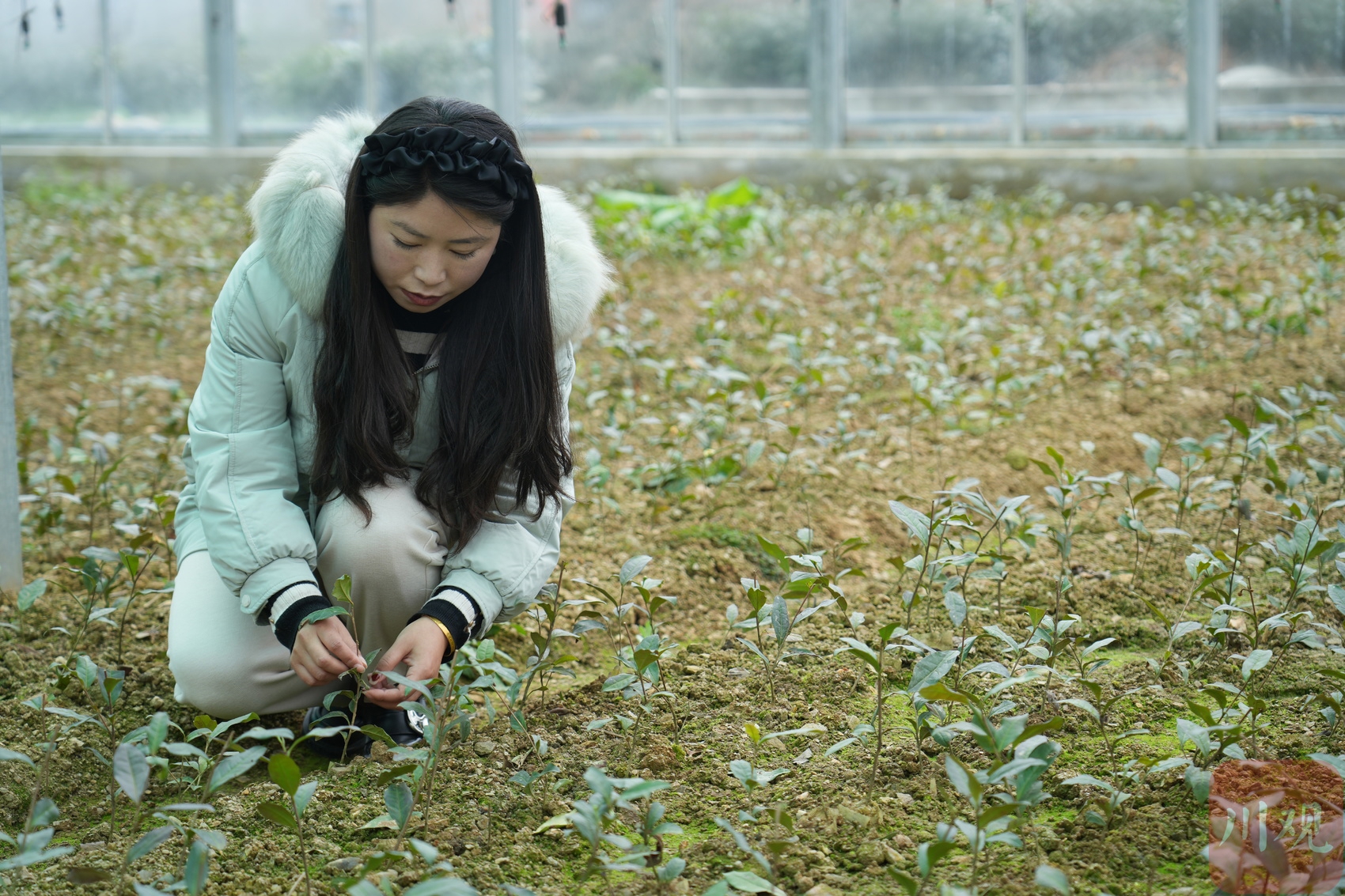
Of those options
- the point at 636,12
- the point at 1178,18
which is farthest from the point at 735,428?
the point at 636,12

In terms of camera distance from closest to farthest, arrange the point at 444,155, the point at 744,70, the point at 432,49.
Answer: the point at 444,155, the point at 744,70, the point at 432,49

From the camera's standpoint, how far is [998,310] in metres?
4.50

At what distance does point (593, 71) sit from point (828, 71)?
2.08 metres

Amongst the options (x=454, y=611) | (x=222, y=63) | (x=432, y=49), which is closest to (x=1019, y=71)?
(x=432, y=49)

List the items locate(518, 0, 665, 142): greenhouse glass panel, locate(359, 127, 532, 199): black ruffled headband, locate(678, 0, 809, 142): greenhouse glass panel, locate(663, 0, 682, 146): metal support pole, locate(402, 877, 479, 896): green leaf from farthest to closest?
locate(518, 0, 665, 142): greenhouse glass panel, locate(663, 0, 682, 146): metal support pole, locate(678, 0, 809, 142): greenhouse glass panel, locate(359, 127, 532, 199): black ruffled headband, locate(402, 877, 479, 896): green leaf

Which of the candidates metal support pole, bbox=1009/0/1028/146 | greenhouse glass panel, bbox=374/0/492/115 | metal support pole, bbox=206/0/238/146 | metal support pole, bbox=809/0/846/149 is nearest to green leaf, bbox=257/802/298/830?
metal support pole, bbox=1009/0/1028/146

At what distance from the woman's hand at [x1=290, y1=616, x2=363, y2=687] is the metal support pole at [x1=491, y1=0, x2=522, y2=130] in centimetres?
866

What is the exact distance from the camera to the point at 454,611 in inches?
67.3

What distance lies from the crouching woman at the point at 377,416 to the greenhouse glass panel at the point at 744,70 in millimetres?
7471

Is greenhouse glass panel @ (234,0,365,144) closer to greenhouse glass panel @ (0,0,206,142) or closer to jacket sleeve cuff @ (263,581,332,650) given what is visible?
greenhouse glass panel @ (0,0,206,142)

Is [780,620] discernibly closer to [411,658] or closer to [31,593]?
[411,658]

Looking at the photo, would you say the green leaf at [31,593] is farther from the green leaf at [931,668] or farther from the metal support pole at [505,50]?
the metal support pole at [505,50]

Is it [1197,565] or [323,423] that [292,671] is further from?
[1197,565]

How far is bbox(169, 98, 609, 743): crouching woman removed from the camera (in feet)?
5.36
